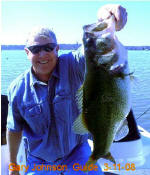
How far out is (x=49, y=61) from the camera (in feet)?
11.5

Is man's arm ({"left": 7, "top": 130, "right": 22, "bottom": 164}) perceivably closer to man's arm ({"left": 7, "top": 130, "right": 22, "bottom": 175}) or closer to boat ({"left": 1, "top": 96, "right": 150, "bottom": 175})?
man's arm ({"left": 7, "top": 130, "right": 22, "bottom": 175})

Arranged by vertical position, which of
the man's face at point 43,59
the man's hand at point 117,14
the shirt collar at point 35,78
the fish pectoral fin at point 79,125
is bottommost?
the fish pectoral fin at point 79,125

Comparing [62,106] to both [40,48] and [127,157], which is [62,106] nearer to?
[40,48]

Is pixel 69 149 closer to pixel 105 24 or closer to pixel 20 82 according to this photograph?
pixel 20 82

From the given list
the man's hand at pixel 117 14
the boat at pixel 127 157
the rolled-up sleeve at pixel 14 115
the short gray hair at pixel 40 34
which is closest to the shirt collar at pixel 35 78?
the rolled-up sleeve at pixel 14 115

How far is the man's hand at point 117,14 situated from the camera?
2.50m

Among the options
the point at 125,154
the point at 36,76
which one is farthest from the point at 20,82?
the point at 125,154

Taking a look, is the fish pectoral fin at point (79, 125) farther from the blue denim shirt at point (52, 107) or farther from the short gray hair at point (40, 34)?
the short gray hair at point (40, 34)

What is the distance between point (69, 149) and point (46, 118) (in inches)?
19.5

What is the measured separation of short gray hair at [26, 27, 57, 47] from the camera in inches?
134

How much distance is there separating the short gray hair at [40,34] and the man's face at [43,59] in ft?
0.17

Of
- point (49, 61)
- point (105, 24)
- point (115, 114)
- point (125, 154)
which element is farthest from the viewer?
point (125, 154)

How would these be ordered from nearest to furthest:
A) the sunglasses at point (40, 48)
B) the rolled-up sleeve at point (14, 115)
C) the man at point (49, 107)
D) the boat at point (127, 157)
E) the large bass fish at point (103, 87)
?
the large bass fish at point (103, 87), the sunglasses at point (40, 48), the man at point (49, 107), the rolled-up sleeve at point (14, 115), the boat at point (127, 157)

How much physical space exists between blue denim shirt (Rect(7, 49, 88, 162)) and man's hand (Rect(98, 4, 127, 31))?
3.13ft
